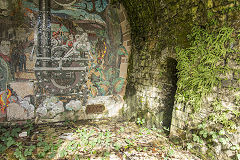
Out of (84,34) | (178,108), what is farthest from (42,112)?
(178,108)

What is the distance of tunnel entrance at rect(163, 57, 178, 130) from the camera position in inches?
147

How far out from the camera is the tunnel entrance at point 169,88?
3744 millimetres

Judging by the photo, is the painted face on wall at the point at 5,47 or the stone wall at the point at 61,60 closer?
the painted face on wall at the point at 5,47

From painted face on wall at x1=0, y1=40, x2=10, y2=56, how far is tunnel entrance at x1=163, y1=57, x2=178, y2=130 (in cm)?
380

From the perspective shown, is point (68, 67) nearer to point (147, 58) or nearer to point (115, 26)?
point (115, 26)

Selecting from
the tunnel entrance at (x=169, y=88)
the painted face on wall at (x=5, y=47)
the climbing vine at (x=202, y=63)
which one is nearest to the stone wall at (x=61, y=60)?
the painted face on wall at (x=5, y=47)

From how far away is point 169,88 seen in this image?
12.5ft

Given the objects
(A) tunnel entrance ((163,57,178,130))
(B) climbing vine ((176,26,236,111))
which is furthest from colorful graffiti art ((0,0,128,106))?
(B) climbing vine ((176,26,236,111))

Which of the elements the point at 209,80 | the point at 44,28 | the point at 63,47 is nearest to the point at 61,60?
the point at 63,47

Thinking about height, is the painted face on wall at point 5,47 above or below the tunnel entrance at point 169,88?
above

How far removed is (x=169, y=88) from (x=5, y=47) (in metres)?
4.04

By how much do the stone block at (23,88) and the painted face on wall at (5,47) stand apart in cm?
76

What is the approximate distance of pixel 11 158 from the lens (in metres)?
2.78

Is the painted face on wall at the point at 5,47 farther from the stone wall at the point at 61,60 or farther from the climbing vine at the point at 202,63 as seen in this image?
the climbing vine at the point at 202,63
